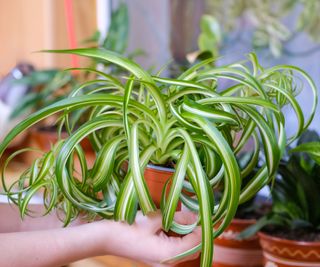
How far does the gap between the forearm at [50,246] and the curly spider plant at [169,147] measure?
0.03 metres

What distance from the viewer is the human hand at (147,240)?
0.53 m

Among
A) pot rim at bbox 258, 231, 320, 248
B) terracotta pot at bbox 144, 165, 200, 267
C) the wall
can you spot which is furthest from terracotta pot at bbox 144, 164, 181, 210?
the wall

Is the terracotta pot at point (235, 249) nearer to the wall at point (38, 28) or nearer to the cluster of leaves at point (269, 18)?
the cluster of leaves at point (269, 18)

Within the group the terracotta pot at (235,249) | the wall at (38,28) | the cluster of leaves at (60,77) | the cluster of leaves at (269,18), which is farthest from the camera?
the wall at (38,28)

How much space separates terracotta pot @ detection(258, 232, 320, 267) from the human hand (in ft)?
1.34

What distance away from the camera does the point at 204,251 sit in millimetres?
476

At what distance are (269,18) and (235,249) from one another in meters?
0.64

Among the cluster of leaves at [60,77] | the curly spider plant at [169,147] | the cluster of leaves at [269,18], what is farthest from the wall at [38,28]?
the curly spider plant at [169,147]

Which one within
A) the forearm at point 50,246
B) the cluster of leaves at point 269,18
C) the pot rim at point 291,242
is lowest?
the pot rim at point 291,242

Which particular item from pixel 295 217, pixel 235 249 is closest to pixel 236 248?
pixel 235 249

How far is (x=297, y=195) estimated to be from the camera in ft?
3.23

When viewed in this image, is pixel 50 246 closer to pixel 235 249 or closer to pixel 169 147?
pixel 169 147

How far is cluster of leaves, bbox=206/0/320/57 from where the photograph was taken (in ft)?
4.28

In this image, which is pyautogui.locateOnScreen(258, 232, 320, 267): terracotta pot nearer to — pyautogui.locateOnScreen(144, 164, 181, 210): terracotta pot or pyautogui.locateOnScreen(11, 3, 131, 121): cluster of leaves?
pyautogui.locateOnScreen(144, 164, 181, 210): terracotta pot
